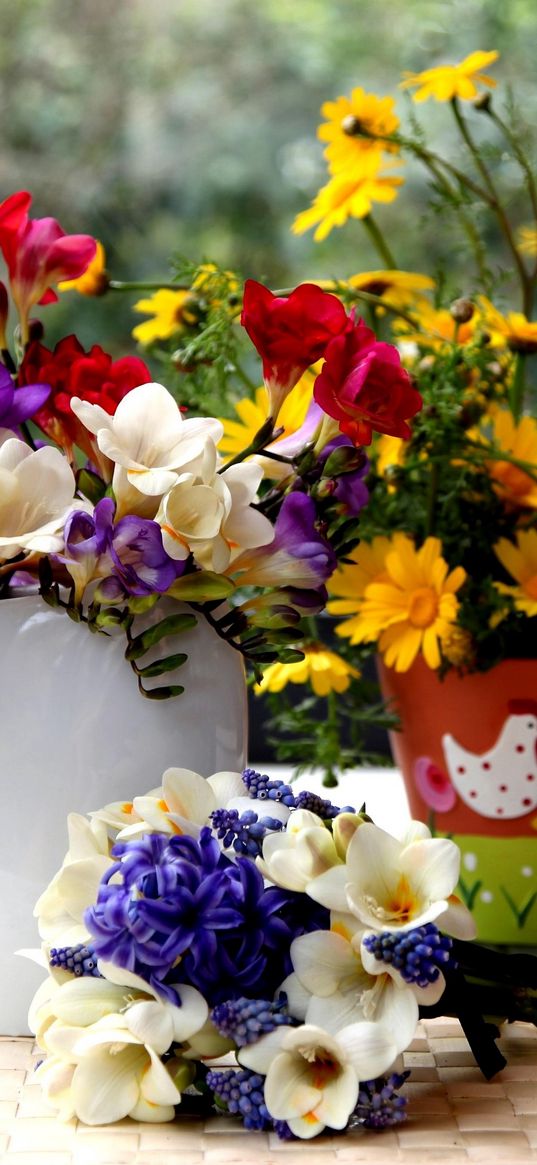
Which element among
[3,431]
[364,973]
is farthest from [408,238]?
[364,973]

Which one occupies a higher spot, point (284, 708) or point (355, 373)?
point (355, 373)

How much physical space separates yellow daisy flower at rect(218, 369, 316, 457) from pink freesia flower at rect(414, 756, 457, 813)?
0.20 meters

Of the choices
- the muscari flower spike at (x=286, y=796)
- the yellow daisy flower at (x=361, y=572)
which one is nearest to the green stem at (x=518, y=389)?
the yellow daisy flower at (x=361, y=572)

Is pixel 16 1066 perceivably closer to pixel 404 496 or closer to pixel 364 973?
pixel 364 973

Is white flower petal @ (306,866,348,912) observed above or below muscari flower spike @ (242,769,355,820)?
above

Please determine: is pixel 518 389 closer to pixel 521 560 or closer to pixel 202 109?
pixel 521 560

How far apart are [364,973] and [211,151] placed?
3.88 feet

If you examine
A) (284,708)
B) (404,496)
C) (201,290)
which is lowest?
(284,708)

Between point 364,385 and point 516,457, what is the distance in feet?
0.85

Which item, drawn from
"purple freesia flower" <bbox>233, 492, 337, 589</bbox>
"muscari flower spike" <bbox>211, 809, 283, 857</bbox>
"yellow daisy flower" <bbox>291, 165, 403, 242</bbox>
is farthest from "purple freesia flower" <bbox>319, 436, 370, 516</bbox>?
"yellow daisy flower" <bbox>291, 165, 403, 242</bbox>

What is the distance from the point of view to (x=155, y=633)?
0.43m

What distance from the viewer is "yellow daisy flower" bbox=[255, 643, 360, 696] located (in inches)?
24.4

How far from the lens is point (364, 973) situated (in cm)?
37

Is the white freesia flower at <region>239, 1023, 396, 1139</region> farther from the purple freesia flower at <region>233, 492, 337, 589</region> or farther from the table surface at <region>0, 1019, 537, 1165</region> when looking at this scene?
the purple freesia flower at <region>233, 492, 337, 589</region>
